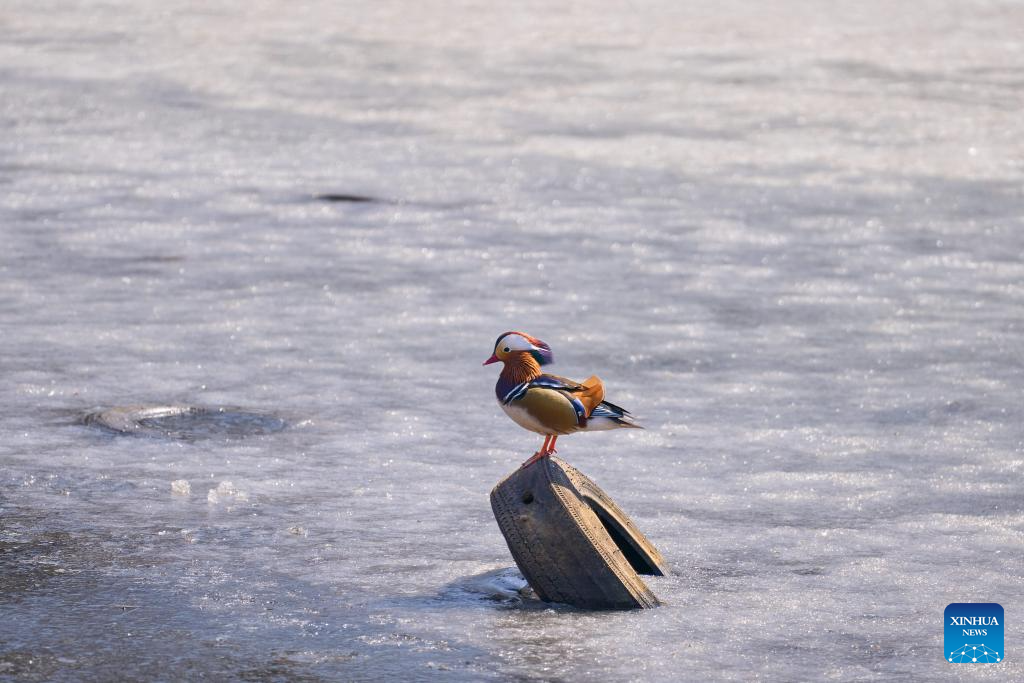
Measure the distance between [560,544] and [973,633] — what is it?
135 centimetres

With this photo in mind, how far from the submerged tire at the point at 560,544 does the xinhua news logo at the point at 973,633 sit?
969 mm

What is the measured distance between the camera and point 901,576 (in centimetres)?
606

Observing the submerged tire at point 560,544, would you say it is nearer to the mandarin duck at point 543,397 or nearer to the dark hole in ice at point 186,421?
the mandarin duck at point 543,397

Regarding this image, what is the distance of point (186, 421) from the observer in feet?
25.1

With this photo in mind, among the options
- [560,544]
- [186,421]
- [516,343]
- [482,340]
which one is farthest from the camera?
[482,340]

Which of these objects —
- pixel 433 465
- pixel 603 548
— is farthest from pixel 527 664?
pixel 433 465

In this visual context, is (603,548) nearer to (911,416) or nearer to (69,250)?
(911,416)

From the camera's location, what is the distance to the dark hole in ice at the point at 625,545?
5.94 meters

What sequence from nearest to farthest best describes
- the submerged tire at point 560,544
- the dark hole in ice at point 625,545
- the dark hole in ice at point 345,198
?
the submerged tire at point 560,544
the dark hole in ice at point 625,545
the dark hole in ice at point 345,198

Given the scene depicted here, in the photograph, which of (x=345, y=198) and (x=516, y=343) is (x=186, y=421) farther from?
(x=345, y=198)

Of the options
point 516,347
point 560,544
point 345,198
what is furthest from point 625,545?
point 345,198

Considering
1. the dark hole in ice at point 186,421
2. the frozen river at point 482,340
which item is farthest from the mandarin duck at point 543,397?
the dark hole in ice at point 186,421

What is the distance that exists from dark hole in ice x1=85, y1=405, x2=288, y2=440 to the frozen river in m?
0.07

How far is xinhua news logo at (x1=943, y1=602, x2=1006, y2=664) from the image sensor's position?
5.28 meters
